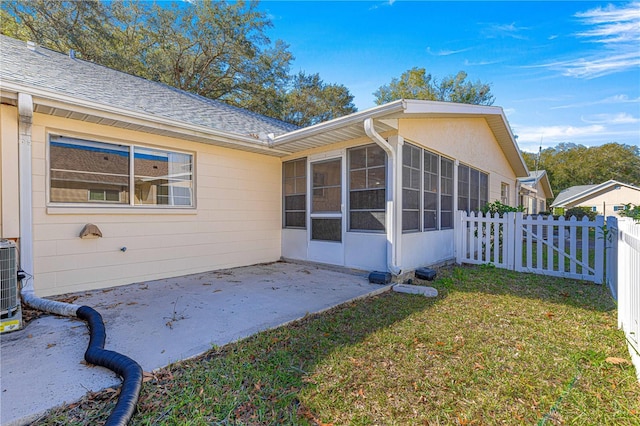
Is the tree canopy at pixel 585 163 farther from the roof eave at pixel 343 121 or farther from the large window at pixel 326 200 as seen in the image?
the roof eave at pixel 343 121

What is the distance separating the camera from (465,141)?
7773 millimetres

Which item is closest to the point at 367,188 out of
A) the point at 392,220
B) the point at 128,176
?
the point at 392,220

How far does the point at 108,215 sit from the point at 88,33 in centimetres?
1405

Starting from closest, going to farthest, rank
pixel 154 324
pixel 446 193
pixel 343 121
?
1. pixel 154 324
2. pixel 343 121
3. pixel 446 193

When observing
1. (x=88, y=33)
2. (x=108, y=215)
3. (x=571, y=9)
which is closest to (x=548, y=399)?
(x=108, y=215)

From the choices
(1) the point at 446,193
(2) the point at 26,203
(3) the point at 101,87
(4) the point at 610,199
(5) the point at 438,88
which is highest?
(5) the point at 438,88

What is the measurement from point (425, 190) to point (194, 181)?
183 inches

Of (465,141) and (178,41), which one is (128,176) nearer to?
(465,141)

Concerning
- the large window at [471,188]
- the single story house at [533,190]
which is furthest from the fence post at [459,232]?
the single story house at [533,190]

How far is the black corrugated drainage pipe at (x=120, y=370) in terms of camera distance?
1.75 m

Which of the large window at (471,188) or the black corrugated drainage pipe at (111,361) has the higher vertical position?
the large window at (471,188)

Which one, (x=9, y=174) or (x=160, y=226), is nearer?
(x=9, y=174)

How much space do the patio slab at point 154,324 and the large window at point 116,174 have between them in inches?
57.9

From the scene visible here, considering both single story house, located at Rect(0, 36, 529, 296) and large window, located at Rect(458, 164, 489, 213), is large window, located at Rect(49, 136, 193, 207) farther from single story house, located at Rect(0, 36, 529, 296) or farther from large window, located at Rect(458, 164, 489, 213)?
large window, located at Rect(458, 164, 489, 213)
